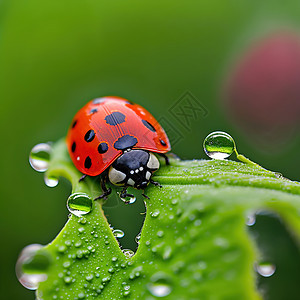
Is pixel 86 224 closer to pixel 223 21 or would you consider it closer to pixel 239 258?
pixel 239 258

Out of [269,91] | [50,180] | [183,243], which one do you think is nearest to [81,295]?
[183,243]

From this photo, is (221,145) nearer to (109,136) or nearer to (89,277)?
(109,136)

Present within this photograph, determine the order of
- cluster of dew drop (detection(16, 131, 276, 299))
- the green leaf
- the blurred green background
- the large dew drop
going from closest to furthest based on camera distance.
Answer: the green leaf
cluster of dew drop (detection(16, 131, 276, 299))
the large dew drop
the blurred green background

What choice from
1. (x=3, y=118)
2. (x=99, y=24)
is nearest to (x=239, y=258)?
(x=3, y=118)

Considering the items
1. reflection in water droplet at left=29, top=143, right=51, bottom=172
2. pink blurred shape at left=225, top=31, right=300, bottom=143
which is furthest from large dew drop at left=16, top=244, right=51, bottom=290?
pink blurred shape at left=225, top=31, right=300, bottom=143

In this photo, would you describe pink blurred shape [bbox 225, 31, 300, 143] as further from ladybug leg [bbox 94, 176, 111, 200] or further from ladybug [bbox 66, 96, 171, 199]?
ladybug leg [bbox 94, 176, 111, 200]

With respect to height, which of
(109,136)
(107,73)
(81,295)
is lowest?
(81,295)
